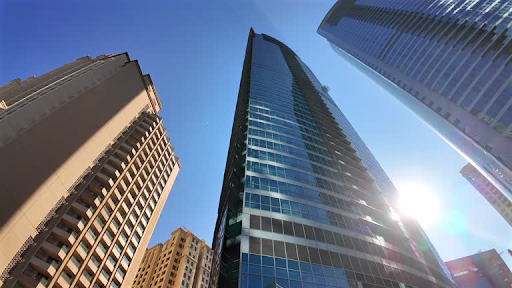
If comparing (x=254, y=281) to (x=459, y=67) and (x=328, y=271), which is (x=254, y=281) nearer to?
(x=328, y=271)

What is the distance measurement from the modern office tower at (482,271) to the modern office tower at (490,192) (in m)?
18.8

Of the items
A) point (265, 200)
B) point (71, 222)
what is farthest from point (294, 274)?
point (71, 222)

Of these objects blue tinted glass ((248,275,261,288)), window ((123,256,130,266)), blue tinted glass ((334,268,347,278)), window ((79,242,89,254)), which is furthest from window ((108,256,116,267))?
blue tinted glass ((334,268,347,278))

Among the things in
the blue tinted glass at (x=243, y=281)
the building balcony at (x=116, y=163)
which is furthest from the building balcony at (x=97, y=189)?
the blue tinted glass at (x=243, y=281)

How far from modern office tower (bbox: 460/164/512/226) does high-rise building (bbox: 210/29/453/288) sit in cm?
9862

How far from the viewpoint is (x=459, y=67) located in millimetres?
70625

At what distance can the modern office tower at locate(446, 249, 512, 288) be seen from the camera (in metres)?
109

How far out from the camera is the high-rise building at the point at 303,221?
1038 inches

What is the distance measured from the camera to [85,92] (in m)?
36.4

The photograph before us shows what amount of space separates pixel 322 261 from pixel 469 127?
2458 inches

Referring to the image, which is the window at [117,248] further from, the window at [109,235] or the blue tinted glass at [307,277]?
the blue tinted glass at [307,277]

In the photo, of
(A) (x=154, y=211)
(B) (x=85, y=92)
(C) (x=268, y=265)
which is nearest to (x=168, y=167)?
(A) (x=154, y=211)

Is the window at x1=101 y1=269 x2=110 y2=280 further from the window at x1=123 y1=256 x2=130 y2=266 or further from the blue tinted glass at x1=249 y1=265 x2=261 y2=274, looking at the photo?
the blue tinted glass at x1=249 y1=265 x2=261 y2=274

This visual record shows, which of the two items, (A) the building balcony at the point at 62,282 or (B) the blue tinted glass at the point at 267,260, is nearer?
(B) the blue tinted glass at the point at 267,260
